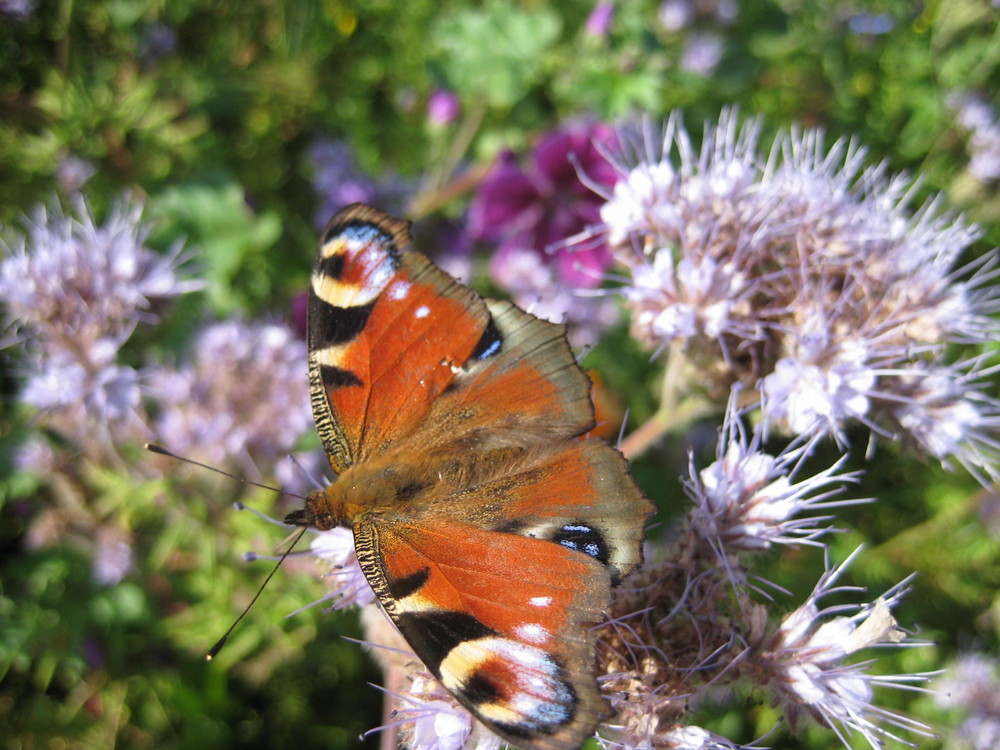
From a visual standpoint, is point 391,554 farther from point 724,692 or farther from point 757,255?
point 757,255

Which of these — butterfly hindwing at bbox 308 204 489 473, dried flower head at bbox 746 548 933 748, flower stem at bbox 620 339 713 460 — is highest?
butterfly hindwing at bbox 308 204 489 473

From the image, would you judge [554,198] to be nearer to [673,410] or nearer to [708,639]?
[673,410]

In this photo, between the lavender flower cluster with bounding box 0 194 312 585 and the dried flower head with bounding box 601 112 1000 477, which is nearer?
the dried flower head with bounding box 601 112 1000 477

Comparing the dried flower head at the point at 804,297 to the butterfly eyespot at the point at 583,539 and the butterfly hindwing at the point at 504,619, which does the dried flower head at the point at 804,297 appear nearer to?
the butterfly eyespot at the point at 583,539

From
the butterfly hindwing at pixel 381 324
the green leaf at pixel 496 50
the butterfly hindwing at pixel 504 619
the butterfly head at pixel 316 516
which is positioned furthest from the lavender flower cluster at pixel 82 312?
the green leaf at pixel 496 50

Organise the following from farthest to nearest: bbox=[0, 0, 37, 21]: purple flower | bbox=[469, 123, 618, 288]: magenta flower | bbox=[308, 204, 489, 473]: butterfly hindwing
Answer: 1. bbox=[469, 123, 618, 288]: magenta flower
2. bbox=[0, 0, 37, 21]: purple flower
3. bbox=[308, 204, 489, 473]: butterfly hindwing

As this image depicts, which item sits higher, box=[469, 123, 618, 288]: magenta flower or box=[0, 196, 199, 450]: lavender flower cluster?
box=[0, 196, 199, 450]: lavender flower cluster

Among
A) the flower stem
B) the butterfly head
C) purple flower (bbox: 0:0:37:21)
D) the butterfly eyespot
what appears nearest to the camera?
the butterfly eyespot

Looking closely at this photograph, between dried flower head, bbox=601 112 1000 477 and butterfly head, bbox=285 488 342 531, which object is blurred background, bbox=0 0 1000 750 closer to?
dried flower head, bbox=601 112 1000 477

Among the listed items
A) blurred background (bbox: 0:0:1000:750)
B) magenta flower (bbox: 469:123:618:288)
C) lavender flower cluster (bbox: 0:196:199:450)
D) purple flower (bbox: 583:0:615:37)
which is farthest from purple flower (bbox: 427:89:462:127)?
lavender flower cluster (bbox: 0:196:199:450)
